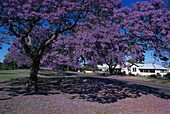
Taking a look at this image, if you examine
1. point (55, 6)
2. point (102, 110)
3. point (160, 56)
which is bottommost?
point (102, 110)

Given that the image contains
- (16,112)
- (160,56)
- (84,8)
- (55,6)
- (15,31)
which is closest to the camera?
(16,112)

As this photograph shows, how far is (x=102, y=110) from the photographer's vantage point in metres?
6.95

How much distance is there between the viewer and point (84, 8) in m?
12.8

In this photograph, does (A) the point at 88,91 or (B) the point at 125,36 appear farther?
(A) the point at 88,91

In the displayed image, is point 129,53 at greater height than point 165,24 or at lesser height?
lesser

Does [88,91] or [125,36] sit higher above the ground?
[125,36]

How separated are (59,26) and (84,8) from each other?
3117 mm

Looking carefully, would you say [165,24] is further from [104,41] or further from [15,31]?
[15,31]

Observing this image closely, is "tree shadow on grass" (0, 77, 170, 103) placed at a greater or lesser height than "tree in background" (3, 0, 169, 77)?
lesser

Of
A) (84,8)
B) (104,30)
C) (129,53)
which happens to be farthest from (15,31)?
(129,53)

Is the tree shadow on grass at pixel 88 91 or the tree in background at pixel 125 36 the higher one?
the tree in background at pixel 125 36

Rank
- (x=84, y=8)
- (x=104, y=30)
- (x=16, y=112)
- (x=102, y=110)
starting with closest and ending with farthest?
(x=16, y=112) < (x=102, y=110) < (x=104, y=30) < (x=84, y=8)

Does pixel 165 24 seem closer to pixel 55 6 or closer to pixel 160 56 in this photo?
pixel 160 56

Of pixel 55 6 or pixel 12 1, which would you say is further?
pixel 55 6
